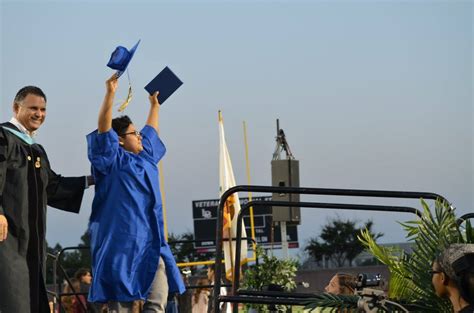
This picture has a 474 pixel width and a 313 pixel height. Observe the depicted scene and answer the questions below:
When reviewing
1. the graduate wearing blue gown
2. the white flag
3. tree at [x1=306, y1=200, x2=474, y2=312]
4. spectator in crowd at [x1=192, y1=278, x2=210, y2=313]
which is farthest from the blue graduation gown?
the white flag

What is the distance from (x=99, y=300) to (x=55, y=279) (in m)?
2.96

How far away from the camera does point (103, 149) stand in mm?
6043

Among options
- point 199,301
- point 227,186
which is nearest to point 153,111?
point 199,301

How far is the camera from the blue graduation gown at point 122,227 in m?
6.02

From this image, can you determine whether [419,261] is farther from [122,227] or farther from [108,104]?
[108,104]

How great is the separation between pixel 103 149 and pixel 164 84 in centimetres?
Answer: 94

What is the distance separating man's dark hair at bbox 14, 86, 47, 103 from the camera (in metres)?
6.24

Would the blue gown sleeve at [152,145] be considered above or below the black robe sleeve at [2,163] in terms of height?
above

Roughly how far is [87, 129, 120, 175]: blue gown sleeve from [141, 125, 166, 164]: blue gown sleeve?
1.39 ft

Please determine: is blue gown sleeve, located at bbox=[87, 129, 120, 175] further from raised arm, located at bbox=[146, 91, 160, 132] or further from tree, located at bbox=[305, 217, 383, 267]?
tree, located at bbox=[305, 217, 383, 267]

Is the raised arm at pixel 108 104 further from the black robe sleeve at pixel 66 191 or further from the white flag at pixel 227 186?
the white flag at pixel 227 186

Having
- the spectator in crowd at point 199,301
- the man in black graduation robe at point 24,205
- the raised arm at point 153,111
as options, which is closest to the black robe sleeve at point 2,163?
the man in black graduation robe at point 24,205

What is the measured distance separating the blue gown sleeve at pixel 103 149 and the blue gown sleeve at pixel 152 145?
16.7 inches

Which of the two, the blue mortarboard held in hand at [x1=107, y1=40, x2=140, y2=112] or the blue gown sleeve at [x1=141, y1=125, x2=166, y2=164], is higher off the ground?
the blue mortarboard held in hand at [x1=107, y1=40, x2=140, y2=112]
